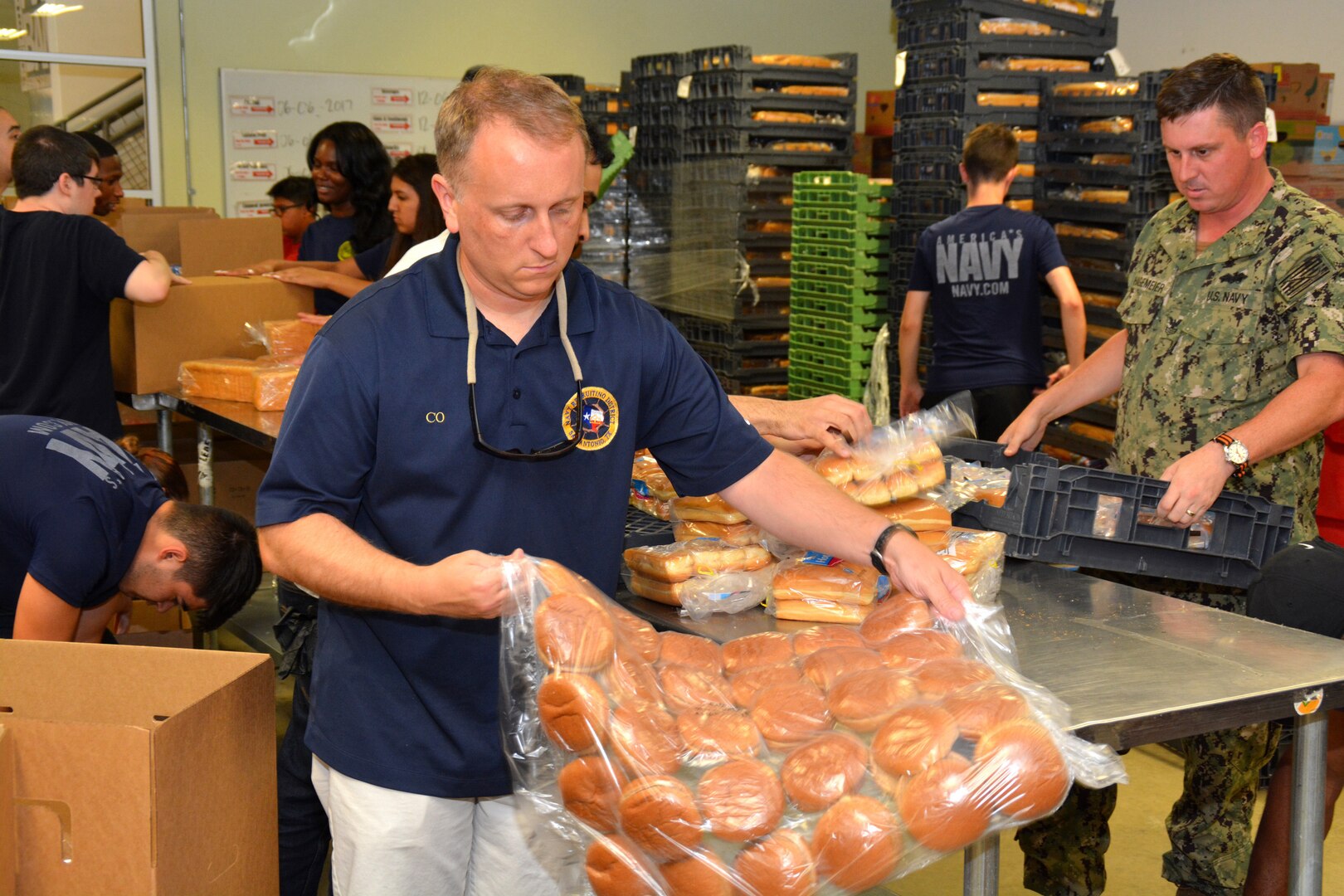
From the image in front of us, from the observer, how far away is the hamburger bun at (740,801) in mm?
1504

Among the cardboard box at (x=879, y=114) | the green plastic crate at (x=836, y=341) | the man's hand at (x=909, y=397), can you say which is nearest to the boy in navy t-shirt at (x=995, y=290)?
the man's hand at (x=909, y=397)

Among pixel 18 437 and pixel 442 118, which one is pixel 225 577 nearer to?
pixel 18 437

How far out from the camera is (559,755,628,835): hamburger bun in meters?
1.54

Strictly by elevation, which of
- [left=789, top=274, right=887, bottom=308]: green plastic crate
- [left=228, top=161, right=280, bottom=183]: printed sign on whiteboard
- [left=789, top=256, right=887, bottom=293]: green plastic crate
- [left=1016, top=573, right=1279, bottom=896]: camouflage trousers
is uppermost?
[left=228, top=161, right=280, bottom=183]: printed sign on whiteboard

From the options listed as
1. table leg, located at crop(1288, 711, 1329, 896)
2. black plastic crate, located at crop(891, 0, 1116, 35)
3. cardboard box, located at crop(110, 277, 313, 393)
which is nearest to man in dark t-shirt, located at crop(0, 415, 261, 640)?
cardboard box, located at crop(110, 277, 313, 393)

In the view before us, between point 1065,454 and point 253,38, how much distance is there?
6.02 m

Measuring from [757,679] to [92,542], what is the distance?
148 cm

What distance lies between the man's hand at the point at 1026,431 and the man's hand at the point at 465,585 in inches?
61.1

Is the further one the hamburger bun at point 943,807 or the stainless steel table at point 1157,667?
the stainless steel table at point 1157,667

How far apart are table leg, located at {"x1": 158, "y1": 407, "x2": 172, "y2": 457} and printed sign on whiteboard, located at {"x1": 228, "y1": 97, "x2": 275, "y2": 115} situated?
4465 millimetres

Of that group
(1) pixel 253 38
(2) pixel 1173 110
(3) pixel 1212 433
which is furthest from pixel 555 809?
(1) pixel 253 38

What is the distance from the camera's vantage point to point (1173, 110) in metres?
2.94

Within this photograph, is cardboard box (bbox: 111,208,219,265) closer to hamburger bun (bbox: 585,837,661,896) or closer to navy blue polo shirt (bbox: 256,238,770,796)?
navy blue polo shirt (bbox: 256,238,770,796)

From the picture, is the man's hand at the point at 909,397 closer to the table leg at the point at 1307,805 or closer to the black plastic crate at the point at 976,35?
the black plastic crate at the point at 976,35
